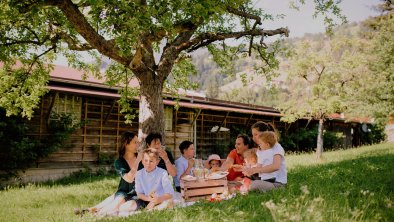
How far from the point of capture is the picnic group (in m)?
5.54

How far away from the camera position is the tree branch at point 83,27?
6.82 meters

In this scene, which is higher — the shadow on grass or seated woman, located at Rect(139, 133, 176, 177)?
seated woman, located at Rect(139, 133, 176, 177)

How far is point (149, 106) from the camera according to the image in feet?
27.1

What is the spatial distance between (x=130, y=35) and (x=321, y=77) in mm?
16308

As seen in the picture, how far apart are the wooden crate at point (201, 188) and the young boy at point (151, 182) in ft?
1.52

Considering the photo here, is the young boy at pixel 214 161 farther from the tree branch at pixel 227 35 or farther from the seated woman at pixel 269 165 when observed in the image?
the tree branch at pixel 227 35

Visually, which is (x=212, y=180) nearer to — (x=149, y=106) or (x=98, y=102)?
(x=149, y=106)

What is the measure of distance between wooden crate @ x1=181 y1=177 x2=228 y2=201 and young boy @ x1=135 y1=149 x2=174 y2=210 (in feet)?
1.52

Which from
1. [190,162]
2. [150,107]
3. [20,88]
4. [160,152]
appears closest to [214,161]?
[190,162]

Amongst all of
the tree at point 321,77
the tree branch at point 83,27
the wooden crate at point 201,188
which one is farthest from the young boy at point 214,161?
the tree at point 321,77

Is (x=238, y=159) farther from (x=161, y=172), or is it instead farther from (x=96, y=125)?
(x=96, y=125)

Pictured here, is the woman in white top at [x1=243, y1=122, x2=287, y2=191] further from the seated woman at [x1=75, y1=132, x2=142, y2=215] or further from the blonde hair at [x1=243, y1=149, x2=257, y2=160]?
the seated woman at [x1=75, y1=132, x2=142, y2=215]

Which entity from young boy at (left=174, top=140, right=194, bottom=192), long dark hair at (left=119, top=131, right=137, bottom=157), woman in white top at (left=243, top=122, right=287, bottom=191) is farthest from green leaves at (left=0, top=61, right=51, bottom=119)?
woman in white top at (left=243, top=122, right=287, bottom=191)

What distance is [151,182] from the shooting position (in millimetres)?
5613
